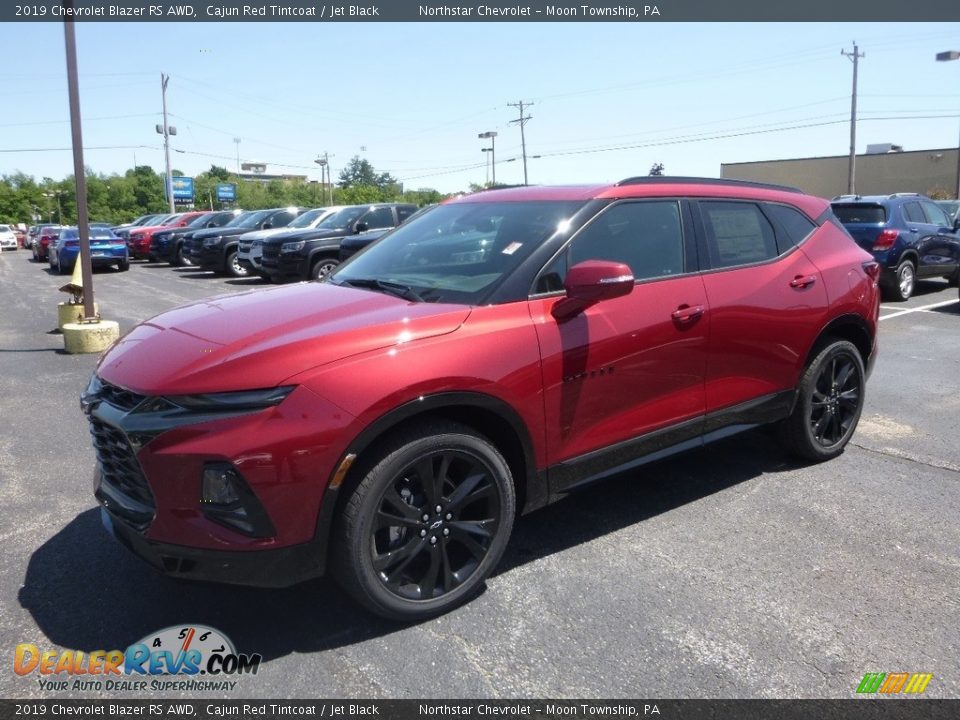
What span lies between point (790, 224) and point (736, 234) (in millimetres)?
623

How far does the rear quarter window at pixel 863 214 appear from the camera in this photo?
12.6 meters

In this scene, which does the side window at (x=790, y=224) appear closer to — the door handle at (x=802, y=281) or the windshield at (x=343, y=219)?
the door handle at (x=802, y=281)

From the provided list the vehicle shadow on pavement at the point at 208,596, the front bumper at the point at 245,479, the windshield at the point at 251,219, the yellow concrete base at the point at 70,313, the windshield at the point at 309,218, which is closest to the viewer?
the front bumper at the point at 245,479

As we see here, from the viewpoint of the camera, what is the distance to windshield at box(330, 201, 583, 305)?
11.4ft

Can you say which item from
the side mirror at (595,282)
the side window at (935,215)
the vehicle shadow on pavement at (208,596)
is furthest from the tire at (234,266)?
the side mirror at (595,282)

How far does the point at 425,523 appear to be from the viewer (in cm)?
303

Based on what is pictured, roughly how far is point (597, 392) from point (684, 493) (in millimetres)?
1296

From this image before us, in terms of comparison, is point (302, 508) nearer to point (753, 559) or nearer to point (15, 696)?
point (15, 696)

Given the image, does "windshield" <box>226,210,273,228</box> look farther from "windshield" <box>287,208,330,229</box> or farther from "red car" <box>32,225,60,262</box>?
"red car" <box>32,225,60,262</box>

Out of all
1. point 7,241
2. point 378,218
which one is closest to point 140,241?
point 378,218

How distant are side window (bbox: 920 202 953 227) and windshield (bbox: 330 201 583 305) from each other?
12102 millimetres

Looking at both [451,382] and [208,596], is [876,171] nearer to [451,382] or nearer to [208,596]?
[451,382]

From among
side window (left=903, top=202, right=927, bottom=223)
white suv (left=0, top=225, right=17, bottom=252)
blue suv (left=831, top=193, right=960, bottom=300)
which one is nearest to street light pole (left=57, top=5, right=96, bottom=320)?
blue suv (left=831, top=193, right=960, bottom=300)

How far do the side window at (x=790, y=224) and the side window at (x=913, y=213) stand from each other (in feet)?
31.5
